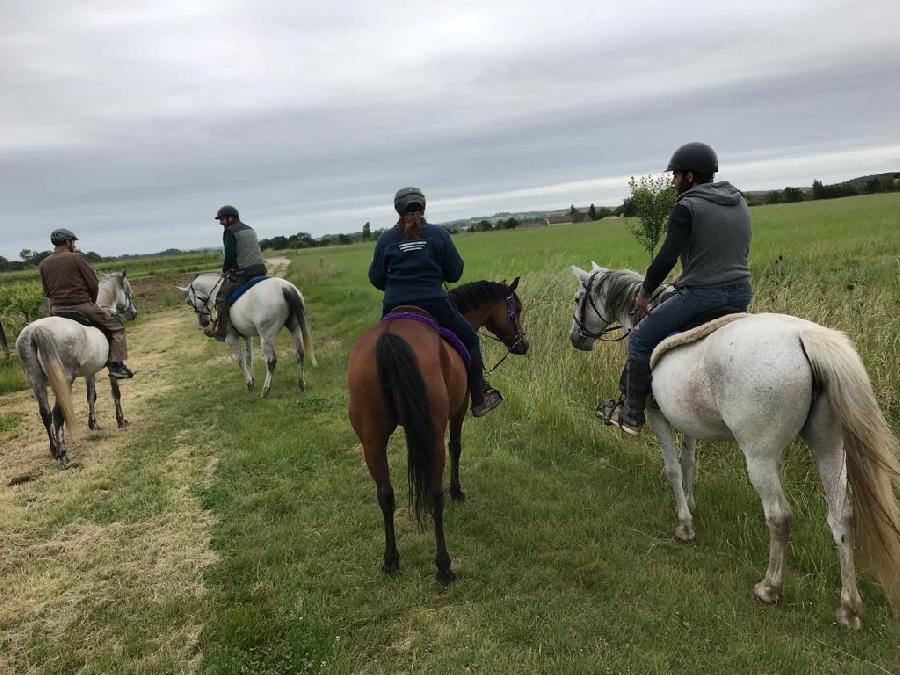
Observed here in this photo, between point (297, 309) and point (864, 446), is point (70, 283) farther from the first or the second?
point (864, 446)

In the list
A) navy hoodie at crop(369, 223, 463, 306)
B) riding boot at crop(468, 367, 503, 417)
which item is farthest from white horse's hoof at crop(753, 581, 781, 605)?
navy hoodie at crop(369, 223, 463, 306)

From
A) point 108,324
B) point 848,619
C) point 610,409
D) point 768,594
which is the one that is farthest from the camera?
point 108,324

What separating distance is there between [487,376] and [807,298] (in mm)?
4579

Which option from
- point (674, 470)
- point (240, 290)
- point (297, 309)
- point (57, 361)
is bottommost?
point (674, 470)

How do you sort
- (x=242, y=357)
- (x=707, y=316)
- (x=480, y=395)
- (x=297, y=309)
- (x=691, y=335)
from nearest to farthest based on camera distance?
(x=691, y=335), (x=707, y=316), (x=480, y=395), (x=297, y=309), (x=242, y=357)

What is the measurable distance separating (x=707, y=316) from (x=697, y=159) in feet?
3.79

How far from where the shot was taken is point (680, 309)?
3.78m

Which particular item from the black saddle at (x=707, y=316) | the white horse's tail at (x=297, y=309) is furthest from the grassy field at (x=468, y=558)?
the white horse's tail at (x=297, y=309)

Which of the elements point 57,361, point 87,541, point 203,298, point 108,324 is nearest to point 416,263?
point 87,541

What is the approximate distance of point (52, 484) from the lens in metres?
5.97

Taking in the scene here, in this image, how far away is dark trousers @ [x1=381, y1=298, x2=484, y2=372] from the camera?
4328 millimetres

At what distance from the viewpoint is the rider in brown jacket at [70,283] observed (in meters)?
7.21

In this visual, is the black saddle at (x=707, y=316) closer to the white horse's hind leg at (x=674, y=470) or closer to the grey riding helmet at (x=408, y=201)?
the white horse's hind leg at (x=674, y=470)

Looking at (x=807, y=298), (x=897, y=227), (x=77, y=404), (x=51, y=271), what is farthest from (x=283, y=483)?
(x=897, y=227)
